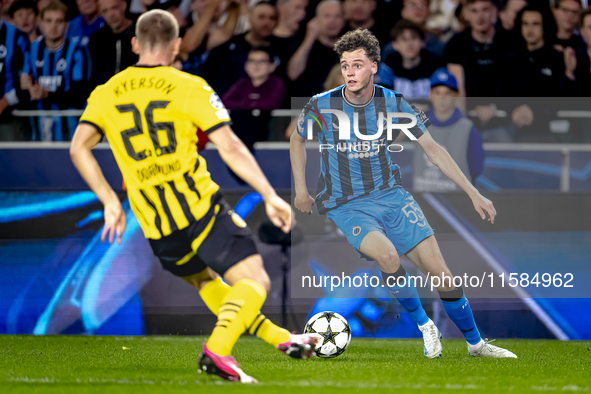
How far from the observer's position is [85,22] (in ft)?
22.8

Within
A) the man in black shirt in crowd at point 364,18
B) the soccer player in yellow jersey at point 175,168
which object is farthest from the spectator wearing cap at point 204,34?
the soccer player in yellow jersey at point 175,168

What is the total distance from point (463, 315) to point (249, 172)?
230cm

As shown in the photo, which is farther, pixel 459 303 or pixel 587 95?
pixel 587 95

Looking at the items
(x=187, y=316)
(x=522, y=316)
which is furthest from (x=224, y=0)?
(x=522, y=316)

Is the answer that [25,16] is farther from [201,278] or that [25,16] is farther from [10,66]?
[201,278]

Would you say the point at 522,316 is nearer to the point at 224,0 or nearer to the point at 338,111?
the point at 338,111

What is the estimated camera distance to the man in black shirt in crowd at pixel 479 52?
→ 6676 mm

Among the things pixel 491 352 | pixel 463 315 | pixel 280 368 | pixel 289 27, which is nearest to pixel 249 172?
pixel 280 368

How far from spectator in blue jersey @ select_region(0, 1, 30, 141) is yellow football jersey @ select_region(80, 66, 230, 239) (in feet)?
13.0

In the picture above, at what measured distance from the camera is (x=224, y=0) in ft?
23.1

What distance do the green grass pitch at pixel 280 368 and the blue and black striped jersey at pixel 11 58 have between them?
272 cm

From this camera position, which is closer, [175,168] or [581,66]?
[175,168]

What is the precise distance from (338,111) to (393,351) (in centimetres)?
187

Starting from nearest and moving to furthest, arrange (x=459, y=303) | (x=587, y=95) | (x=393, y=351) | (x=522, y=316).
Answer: (x=459, y=303) < (x=393, y=351) < (x=522, y=316) < (x=587, y=95)
